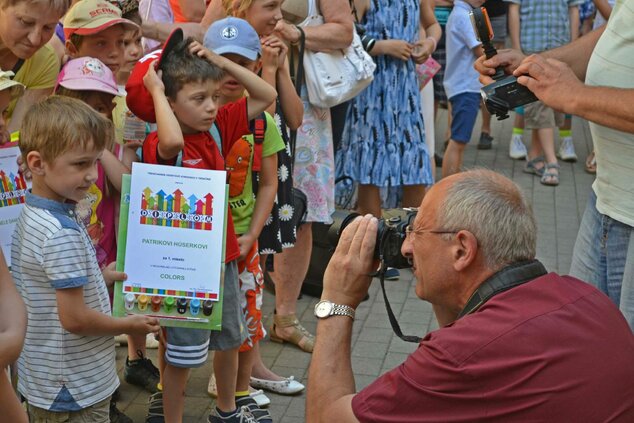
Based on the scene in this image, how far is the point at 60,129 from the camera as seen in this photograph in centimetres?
317

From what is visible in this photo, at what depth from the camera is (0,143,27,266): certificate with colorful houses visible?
347 cm

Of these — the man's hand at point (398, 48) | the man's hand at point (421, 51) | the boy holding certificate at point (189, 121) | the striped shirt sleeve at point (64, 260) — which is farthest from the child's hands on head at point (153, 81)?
the man's hand at point (421, 51)

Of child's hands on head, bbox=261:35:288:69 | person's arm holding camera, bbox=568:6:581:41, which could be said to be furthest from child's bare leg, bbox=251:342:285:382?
person's arm holding camera, bbox=568:6:581:41

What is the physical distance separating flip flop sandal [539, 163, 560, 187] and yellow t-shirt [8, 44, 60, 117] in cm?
535

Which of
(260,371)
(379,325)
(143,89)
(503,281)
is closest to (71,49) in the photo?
(143,89)

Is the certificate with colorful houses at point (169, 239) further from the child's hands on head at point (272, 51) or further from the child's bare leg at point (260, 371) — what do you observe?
the child's bare leg at point (260, 371)

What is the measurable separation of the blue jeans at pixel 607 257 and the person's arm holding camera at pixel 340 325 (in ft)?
3.23

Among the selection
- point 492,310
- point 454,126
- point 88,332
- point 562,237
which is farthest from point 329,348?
point 454,126

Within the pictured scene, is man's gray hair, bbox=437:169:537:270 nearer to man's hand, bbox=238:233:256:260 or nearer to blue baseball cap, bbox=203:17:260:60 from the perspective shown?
man's hand, bbox=238:233:256:260

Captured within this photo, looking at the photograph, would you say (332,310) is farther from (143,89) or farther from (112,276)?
(143,89)

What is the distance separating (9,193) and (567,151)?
6750 millimetres

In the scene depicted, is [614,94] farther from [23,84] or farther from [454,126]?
[454,126]

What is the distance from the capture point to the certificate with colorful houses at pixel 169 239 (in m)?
3.51

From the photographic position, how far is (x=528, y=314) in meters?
2.29
